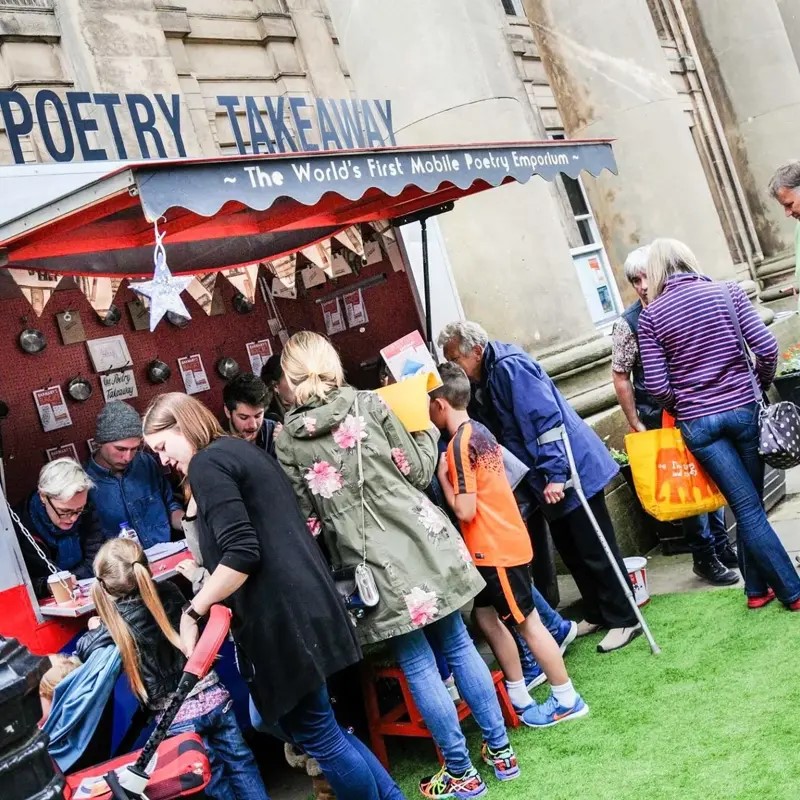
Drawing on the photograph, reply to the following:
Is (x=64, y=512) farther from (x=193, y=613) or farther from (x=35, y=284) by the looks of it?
(x=193, y=613)

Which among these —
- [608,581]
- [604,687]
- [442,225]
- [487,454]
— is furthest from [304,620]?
[442,225]

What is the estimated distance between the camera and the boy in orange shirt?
13.7 ft

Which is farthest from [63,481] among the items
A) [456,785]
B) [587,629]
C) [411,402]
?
[587,629]

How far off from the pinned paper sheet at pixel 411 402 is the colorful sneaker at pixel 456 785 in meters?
1.49

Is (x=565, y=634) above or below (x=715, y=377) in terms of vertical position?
below

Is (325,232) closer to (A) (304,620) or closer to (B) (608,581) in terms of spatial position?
(B) (608,581)

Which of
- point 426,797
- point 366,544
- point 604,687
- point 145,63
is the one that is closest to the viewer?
point 366,544

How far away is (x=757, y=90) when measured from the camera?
13.7 metres

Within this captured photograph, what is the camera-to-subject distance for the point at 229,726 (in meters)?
4.02

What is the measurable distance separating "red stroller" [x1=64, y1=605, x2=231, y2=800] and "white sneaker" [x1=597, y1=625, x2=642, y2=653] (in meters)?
2.50

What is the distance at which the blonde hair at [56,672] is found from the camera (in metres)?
3.92

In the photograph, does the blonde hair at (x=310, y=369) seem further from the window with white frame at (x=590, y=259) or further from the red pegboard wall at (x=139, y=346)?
the window with white frame at (x=590, y=259)

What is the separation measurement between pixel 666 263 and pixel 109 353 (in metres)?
4.14

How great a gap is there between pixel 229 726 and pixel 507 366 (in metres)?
2.29
